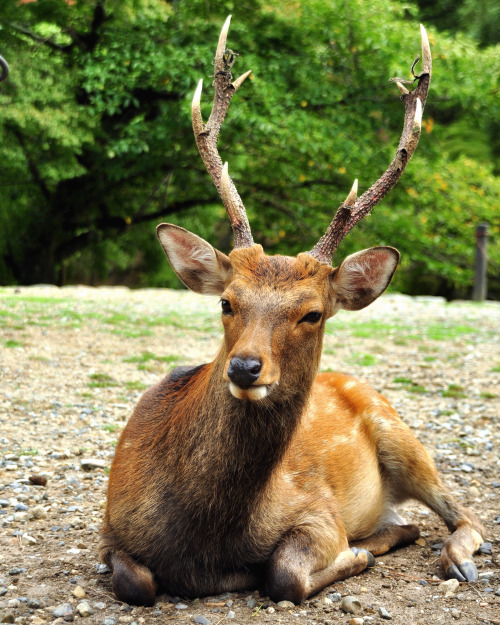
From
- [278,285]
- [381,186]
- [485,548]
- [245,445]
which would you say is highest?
[381,186]

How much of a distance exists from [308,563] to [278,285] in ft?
4.17

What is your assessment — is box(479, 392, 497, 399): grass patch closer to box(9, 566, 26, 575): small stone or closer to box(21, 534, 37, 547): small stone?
box(21, 534, 37, 547): small stone

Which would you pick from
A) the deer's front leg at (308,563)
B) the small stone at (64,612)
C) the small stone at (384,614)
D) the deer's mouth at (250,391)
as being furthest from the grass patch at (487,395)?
the small stone at (64,612)

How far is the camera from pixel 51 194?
15.5m

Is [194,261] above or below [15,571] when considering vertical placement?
above

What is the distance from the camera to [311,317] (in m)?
3.28

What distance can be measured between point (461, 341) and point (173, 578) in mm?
7789

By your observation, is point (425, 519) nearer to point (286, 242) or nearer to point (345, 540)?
point (345, 540)

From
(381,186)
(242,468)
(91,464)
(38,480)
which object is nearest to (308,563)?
(242,468)

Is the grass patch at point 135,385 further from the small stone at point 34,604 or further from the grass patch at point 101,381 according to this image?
the small stone at point 34,604

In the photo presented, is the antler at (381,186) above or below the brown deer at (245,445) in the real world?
above

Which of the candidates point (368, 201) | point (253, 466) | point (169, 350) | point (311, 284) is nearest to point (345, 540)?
point (253, 466)

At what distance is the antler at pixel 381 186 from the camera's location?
3539 millimetres

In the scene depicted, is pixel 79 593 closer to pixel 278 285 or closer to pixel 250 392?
pixel 250 392
